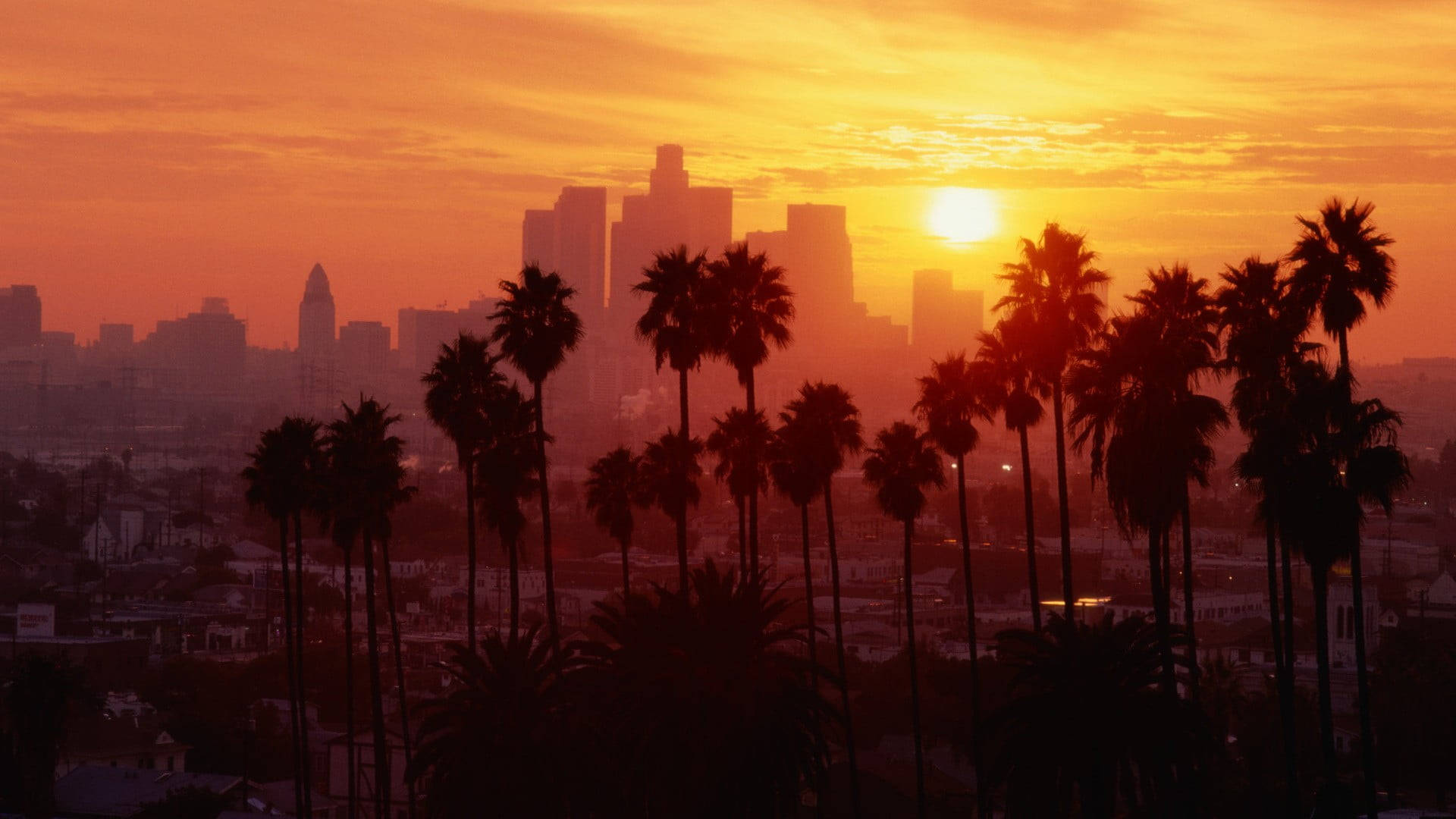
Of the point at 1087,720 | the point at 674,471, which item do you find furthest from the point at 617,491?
the point at 1087,720

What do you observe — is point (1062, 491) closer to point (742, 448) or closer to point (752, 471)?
point (752, 471)

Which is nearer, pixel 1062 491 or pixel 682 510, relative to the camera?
pixel 1062 491

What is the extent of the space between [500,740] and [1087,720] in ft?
37.1

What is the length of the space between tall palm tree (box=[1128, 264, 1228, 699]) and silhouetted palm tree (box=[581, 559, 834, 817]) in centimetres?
855

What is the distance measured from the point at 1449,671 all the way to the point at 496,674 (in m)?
58.0

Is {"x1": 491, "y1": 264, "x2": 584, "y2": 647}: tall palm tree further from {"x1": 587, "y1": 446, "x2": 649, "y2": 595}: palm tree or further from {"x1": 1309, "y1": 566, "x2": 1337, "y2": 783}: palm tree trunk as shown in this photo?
{"x1": 1309, "y1": 566, "x2": 1337, "y2": 783}: palm tree trunk

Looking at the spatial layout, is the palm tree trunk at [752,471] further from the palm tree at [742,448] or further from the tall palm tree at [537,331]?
the tall palm tree at [537,331]

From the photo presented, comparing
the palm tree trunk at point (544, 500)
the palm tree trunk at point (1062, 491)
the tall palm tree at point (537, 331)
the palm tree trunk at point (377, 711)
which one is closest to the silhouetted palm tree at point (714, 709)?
the palm tree trunk at point (1062, 491)

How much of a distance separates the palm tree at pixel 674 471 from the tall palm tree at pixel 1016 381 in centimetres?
837

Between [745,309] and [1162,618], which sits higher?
[745,309]

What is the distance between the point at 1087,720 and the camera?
113ft

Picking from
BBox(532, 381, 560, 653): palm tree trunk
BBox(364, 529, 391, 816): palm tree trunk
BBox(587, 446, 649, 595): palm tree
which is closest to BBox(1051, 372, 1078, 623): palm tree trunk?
BBox(532, 381, 560, 653): palm tree trunk

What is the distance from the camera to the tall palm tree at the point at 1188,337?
38.6 metres

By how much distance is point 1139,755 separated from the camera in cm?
3441
